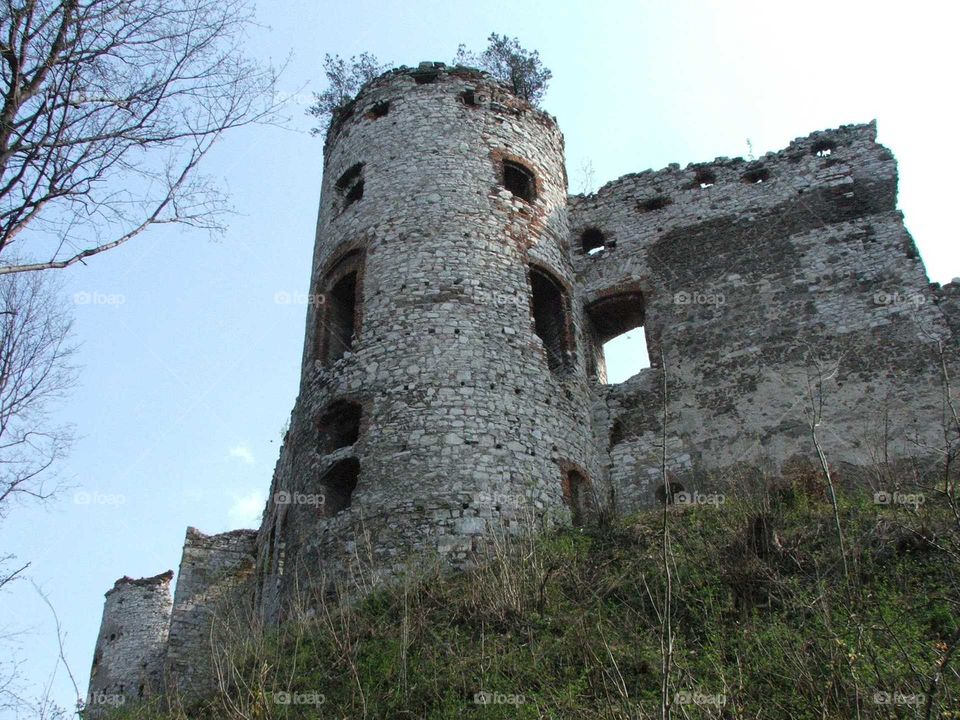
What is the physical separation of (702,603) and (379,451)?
14.5ft

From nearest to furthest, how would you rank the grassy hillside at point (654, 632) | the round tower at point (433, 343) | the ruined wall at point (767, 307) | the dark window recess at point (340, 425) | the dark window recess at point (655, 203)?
the grassy hillside at point (654, 632), the round tower at point (433, 343), the dark window recess at point (340, 425), the ruined wall at point (767, 307), the dark window recess at point (655, 203)

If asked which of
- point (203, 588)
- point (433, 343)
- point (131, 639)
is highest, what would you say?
point (433, 343)

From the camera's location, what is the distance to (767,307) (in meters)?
13.5

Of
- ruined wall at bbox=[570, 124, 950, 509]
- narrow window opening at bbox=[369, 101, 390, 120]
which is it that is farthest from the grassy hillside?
narrow window opening at bbox=[369, 101, 390, 120]

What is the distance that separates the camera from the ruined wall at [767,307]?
12148 millimetres

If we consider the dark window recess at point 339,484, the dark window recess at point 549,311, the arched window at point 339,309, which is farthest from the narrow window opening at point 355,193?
the dark window recess at point 339,484

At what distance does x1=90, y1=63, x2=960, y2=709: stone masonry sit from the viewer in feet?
36.5

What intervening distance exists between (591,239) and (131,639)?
9.99 metres

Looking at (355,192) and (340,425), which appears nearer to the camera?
(340,425)

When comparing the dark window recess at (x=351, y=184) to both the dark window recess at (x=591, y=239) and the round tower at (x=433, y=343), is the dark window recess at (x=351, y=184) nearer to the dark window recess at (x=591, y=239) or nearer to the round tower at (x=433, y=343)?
the round tower at (x=433, y=343)

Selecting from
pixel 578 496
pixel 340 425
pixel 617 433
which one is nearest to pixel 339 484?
pixel 340 425

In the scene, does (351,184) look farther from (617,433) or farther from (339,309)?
(617,433)

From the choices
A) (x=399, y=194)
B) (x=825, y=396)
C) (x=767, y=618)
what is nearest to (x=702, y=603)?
(x=767, y=618)

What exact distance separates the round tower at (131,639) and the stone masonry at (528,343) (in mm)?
41
